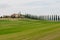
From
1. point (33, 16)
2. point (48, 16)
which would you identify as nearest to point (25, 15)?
point (33, 16)

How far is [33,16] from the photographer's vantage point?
96.6 metres

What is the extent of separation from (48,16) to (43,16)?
3.56 m

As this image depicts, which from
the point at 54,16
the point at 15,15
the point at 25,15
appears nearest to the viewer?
the point at 54,16

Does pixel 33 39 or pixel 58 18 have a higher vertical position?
pixel 33 39

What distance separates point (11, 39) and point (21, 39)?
105cm

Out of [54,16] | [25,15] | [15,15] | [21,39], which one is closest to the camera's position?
[21,39]

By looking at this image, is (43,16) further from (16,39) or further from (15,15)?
(16,39)

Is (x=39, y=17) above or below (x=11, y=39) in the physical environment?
below

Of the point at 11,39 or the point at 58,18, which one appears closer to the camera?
the point at 11,39

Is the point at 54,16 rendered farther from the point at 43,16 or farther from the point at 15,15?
the point at 15,15

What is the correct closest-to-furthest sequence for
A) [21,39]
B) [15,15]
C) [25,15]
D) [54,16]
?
1. [21,39]
2. [54,16]
3. [25,15]
4. [15,15]

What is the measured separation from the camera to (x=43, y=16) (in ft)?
308

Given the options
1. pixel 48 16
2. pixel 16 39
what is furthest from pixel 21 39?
pixel 48 16

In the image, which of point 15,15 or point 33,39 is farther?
point 15,15
